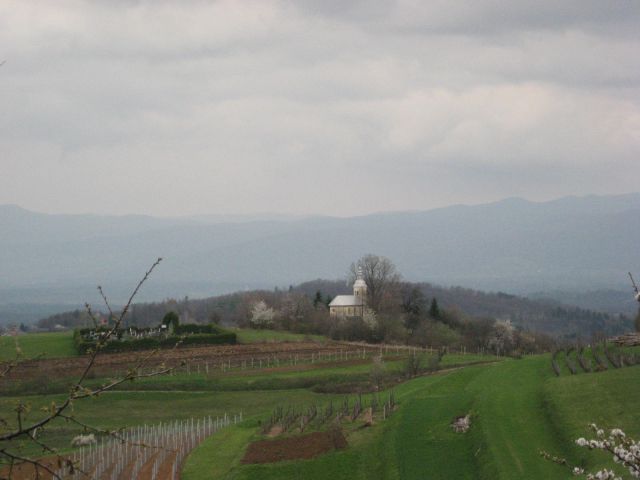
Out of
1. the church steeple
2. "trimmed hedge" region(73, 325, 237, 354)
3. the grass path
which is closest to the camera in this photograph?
the grass path

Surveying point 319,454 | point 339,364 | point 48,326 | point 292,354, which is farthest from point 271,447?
point 48,326

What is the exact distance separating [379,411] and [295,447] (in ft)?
22.3

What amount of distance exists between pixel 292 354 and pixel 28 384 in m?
23.1

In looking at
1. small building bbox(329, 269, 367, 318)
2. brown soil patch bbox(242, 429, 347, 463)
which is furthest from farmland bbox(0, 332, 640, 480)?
small building bbox(329, 269, 367, 318)

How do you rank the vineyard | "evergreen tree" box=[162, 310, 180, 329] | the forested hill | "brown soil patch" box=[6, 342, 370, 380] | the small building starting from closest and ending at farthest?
the vineyard
"brown soil patch" box=[6, 342, 370, 380]
"evergreen tree" box=[162, 310, 180, 329]
the small building
the forested hill

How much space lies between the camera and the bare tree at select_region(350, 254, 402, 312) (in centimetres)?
10086

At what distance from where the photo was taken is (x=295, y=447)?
32.8 m

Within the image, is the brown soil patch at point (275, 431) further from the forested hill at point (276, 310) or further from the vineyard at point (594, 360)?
the forested hill at point (276, 310)

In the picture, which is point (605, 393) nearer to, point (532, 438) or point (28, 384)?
point (532, 438)

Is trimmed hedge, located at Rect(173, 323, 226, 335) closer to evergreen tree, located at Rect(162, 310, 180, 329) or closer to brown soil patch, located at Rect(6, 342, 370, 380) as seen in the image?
evergreen tree, located at Rect(162, 310, 180, 329)

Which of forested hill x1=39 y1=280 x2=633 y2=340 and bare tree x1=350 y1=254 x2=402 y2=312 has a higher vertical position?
bare tree x1=350 y1=254 x2=402 y2=312

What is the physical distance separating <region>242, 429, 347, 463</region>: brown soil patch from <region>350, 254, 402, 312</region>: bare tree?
65.0m

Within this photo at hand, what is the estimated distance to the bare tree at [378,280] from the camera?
3971 inches

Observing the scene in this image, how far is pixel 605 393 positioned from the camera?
3169 centimetres
